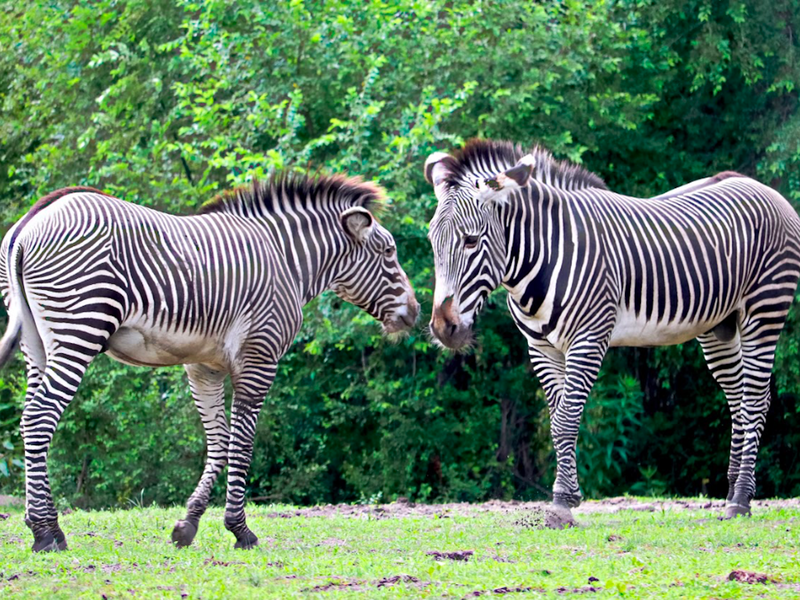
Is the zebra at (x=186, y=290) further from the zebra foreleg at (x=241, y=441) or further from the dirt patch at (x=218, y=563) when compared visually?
the dirt patch at (x=218, y=563)

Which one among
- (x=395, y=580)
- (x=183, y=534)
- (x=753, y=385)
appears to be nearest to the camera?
(x=395, y=580)

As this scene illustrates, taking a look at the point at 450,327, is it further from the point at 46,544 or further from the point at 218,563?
the point at 46,544

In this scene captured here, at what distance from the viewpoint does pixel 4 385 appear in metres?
14.1

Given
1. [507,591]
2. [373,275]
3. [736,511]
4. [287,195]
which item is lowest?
[507,591]

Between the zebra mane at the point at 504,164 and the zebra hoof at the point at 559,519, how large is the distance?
8.37ft

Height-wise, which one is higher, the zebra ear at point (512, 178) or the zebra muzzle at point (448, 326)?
the zebra ear at point (512, 178)

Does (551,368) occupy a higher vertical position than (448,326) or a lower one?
lower

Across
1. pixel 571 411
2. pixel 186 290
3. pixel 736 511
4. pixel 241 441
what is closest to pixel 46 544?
pixel 241 441

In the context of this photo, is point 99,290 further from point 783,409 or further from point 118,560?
point 783,409

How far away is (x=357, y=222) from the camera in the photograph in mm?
7965

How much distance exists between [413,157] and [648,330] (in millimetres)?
5694

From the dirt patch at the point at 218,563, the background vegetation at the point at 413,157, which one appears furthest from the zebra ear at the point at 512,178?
the background vegetation at the point at 413,157

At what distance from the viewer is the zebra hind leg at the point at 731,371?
8.88m

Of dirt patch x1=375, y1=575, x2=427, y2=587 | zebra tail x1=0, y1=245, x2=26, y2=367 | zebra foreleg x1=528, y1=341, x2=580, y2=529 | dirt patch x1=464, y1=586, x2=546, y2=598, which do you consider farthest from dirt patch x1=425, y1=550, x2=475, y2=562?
zebra tail x1=0, y1=245, x2=26, y2=367
